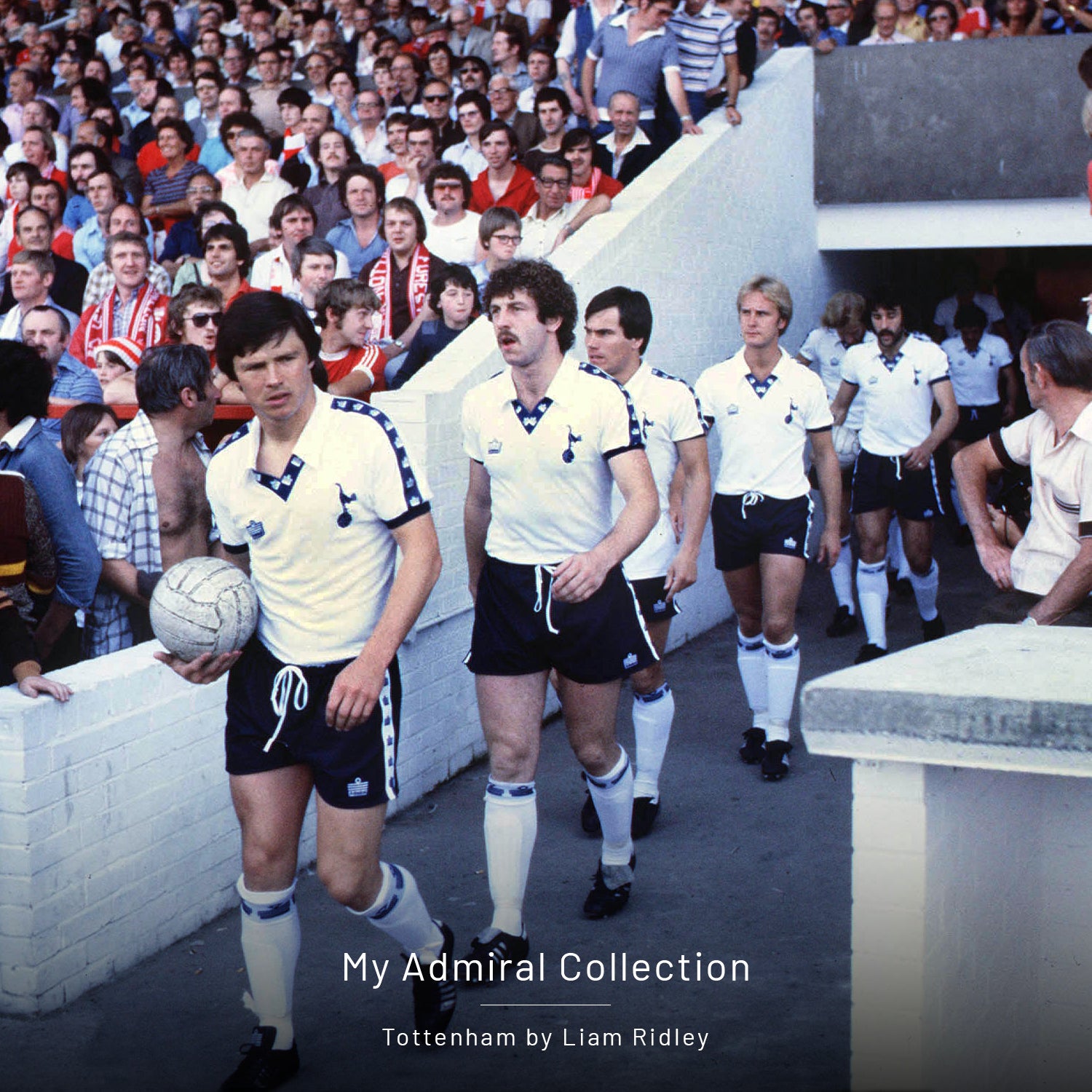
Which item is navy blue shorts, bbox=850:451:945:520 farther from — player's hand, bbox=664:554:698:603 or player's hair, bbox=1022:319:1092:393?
player's hair, bbox=1022:319:1092:393

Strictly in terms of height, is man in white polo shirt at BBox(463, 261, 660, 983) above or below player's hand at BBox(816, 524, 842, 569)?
above

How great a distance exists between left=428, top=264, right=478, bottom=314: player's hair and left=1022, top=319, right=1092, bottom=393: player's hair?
3.60 m

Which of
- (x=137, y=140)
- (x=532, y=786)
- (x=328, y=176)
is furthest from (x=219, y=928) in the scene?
(x=137, y=140)

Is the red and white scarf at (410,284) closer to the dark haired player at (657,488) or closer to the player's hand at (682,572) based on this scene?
the dark haired player at (657,488)

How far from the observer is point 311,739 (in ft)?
12.4

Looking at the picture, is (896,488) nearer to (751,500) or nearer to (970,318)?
(751,500)

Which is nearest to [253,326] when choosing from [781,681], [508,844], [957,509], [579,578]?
[579,578]

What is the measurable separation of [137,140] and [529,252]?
636 centimetres

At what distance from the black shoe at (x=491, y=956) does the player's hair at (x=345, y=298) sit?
3.58 meters

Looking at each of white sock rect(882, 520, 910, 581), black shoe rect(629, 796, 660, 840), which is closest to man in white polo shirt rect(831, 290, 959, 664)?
white sock rect(882, 520, 910, 581)

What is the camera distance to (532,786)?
4680 mm

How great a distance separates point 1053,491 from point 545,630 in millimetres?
1623

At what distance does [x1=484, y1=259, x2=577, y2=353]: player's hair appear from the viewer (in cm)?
452

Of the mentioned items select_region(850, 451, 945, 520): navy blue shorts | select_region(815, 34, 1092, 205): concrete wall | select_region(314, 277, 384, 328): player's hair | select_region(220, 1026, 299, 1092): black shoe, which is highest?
select_region(815, 34, 1092, 205): concrete wall
